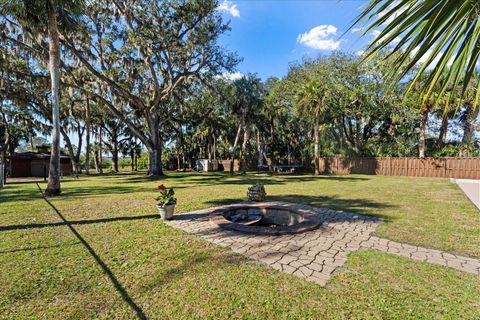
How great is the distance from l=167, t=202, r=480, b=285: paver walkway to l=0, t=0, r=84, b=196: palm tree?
703cm

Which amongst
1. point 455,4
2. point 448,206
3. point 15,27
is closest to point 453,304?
point 455,4

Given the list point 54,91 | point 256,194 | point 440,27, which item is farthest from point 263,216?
point 54,91

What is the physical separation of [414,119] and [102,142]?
113 feet

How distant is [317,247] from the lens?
4.24 metres

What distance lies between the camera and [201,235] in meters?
4.91

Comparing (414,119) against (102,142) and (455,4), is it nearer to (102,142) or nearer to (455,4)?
(455,4)

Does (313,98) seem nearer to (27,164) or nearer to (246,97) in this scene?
(246,97)

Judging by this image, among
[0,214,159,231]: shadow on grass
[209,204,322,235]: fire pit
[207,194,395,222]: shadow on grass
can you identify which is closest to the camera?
[0,214,159,231]: shadow on grass

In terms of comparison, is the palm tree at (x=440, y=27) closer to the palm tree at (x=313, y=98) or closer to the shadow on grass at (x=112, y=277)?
the shadow on grass at (x=112, y=277)

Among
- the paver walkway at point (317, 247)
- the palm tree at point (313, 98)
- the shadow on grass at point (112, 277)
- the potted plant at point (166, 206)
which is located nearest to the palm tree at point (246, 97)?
the palm tree at point (313, 98)

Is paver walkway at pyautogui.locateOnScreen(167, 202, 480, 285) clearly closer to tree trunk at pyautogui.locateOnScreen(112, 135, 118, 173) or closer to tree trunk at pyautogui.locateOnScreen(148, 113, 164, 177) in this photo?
tree trunk at pyautogui.locateOnScreen(148, 113, 164, 177)

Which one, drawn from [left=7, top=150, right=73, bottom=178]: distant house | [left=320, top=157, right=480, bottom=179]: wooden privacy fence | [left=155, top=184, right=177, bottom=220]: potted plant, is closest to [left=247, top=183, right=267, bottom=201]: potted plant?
[left=155, top=184, right=177, bottom=220]: potted plant

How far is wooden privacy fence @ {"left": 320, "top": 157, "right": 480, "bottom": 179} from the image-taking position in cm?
1689

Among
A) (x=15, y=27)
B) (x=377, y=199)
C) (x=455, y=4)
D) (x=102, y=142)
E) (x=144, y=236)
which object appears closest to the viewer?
(x=455, y=4)
